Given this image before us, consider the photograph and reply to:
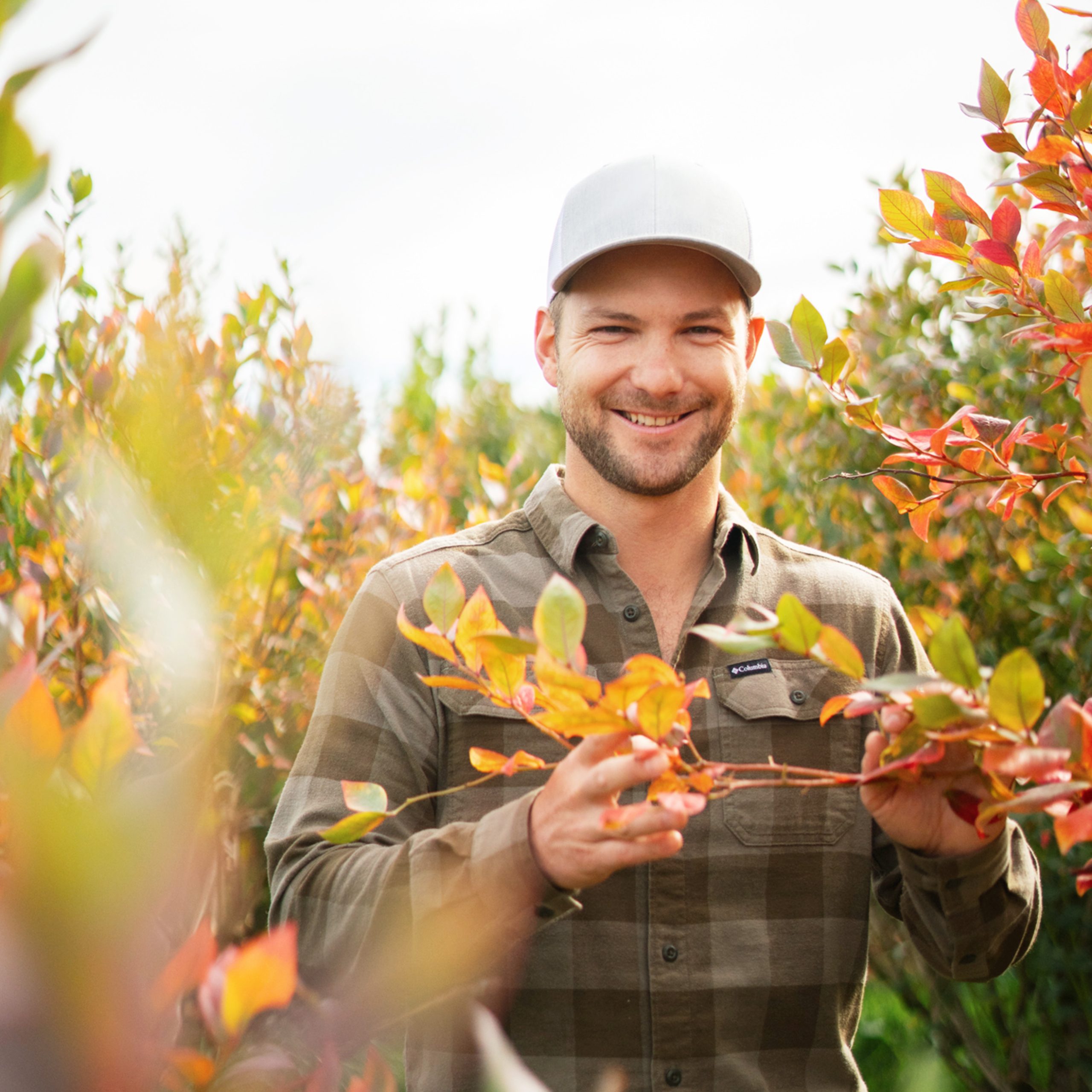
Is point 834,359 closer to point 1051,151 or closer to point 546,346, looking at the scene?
point 1051,151

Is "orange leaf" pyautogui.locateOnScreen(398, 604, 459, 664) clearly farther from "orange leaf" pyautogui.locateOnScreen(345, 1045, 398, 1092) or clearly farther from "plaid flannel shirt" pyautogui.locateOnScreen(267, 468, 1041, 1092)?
"plaid flannel shirt" pyautogui.locateOnScreen(267, 468, 1041, 1092)

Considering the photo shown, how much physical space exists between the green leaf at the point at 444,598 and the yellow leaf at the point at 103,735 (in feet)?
1.67

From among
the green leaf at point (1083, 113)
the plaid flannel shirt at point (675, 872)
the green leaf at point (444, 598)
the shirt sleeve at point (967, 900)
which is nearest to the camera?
the green leaf at point (444, 598)

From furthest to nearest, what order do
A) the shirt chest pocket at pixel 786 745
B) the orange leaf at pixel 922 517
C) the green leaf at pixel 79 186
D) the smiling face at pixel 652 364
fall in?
the green leaf at pixel 79 186, the smiling face at pixel 652 364, the shirt chest pocket at pixel 786 745, the orange leaf at pixel 922 517

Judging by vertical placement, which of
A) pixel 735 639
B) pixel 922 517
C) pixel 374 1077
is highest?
pixel 922 517

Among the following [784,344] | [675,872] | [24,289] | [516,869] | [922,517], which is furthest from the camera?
[675,872]

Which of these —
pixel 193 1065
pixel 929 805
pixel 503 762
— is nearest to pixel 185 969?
pixel 193 1065

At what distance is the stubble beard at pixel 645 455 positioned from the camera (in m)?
1.97

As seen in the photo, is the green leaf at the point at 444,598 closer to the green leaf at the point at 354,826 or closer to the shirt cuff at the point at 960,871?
the green leaf at the point at 354,826

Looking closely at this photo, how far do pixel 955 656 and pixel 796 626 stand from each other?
11cm

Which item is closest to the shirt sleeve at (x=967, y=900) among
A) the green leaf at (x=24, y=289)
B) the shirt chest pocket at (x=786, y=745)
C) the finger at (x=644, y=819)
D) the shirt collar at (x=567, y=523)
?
the shirt chest pocket at (x=786, y=745)

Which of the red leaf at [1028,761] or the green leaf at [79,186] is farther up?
the green leaf at [79,186]

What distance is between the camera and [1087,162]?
116cm

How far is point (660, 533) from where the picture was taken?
2.06 m
